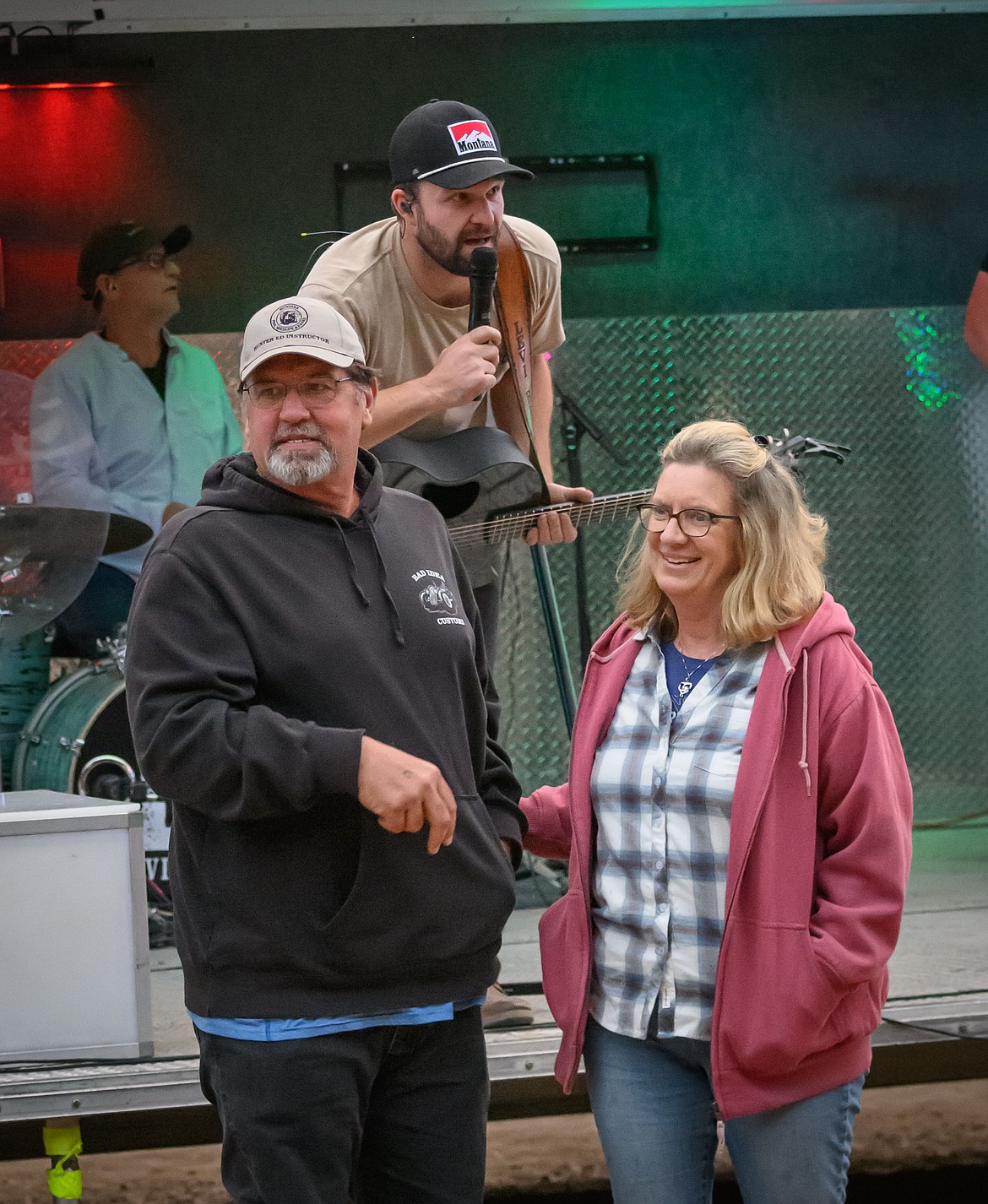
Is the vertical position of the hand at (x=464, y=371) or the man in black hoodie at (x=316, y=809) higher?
the hand at (x=464, y=371)

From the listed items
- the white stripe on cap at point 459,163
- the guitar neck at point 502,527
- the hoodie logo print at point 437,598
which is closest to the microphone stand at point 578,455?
the guitar neck at point 502,527

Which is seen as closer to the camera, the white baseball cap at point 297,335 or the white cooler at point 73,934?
the white baseball cap at point 297,335

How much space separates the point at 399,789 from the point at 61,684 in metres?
3.04

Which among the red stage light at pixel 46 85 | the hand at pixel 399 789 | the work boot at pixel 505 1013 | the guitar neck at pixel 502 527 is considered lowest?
the work boot at pixel 505 1013

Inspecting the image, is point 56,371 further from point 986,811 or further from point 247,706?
point 986,811

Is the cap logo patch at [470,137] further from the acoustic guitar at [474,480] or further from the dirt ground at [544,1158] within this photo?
the dirt ground at [544,1158]

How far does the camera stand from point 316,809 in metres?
2.02

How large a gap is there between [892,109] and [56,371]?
3.13 m

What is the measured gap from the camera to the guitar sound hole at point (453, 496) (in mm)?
3168

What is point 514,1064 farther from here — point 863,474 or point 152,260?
point 863,474

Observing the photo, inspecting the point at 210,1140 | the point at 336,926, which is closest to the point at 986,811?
the point at 210,1140

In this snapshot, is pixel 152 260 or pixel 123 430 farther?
pixel 123 430

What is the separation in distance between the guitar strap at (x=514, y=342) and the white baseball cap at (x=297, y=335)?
3.40 ft

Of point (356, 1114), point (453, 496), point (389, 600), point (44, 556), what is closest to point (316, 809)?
point (389, 600)
